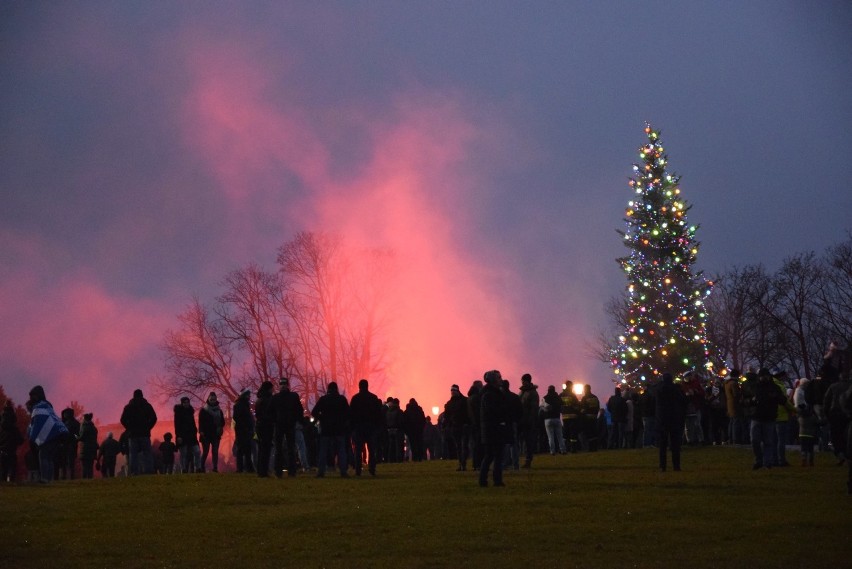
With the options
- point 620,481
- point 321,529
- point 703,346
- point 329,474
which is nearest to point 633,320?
point 703,346

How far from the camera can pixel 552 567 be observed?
12.2 m

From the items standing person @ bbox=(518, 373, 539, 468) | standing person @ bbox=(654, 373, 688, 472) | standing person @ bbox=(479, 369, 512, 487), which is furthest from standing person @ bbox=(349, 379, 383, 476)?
standing person @ bbox=(654, 373, 688, 472)

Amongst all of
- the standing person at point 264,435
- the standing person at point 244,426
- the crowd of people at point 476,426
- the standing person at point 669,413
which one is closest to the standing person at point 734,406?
the crowd of people at point 476,426

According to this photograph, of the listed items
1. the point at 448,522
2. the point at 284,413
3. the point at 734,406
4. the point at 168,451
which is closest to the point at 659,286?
the point at 734,406

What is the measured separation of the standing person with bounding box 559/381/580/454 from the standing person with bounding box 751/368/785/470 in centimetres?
Answer: 1375

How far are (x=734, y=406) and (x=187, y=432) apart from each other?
1591 cm

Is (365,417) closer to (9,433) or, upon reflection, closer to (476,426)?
(476,426)

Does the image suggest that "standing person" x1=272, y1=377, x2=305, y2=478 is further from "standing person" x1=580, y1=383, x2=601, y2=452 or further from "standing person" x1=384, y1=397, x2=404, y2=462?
"standing person" x1=580, y1=383, x2=601, y2=452

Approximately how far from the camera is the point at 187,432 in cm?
3256

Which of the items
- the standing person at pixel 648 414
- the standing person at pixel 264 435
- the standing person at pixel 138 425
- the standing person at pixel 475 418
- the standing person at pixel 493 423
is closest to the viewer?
the standing person at pixel 493 423

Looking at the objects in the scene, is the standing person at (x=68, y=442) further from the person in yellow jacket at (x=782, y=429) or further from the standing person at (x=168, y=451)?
the person in yellow jacket at (x=782, y=429)

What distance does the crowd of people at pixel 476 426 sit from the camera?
2453 centimetres

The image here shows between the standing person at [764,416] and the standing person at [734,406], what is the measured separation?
8807 mm

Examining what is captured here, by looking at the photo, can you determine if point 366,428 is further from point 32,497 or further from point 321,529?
point 321,529
